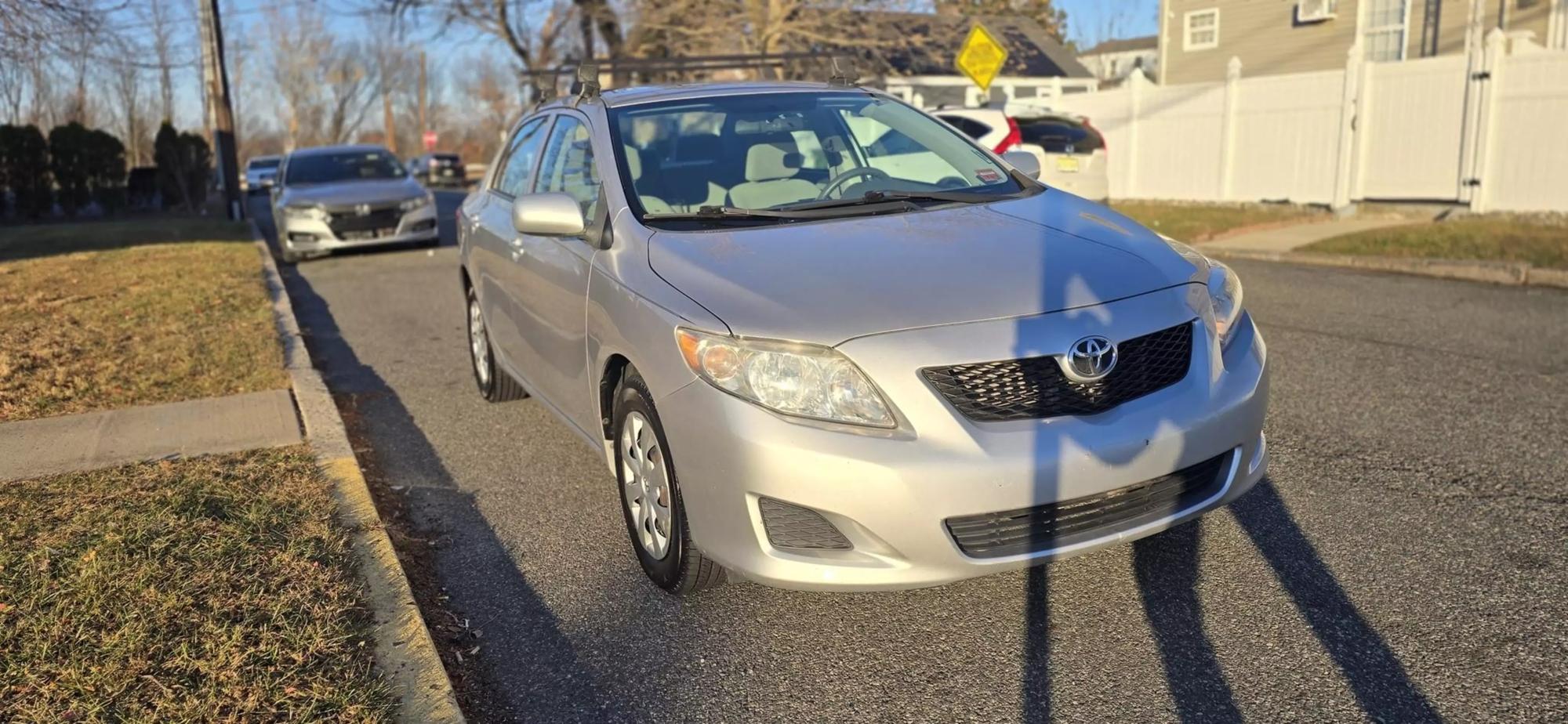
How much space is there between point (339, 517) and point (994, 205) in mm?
2626

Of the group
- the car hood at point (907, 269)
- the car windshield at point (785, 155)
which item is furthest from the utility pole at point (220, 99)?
the car hood at point (907, 269)

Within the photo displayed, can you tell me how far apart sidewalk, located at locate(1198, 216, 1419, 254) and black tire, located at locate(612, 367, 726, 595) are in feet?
33.5

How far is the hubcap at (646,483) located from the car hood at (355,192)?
1229cm

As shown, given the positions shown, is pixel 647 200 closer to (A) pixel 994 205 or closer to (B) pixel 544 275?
(B) pixel 544 275

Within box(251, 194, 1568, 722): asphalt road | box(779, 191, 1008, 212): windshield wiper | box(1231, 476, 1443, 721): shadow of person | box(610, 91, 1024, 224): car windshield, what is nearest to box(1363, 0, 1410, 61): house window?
box(251, 194, 1568, 722): asphalt road

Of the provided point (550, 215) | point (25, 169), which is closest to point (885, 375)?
point (550, 215)

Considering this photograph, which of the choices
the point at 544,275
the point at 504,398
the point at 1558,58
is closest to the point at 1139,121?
the point at 1558,58

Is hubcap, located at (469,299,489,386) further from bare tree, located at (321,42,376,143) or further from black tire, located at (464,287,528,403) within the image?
bare tree, located at (321,42,376,143)

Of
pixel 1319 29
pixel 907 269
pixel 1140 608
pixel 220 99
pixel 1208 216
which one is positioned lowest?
pixel 1140 608

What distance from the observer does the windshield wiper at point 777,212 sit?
4.21m

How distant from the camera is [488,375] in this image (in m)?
6.63

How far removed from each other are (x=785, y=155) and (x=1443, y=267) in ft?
26.7

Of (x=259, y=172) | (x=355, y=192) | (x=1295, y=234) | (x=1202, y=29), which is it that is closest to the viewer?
(x=1295, y=234)

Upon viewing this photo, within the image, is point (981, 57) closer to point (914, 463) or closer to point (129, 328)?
point (129, 328)
